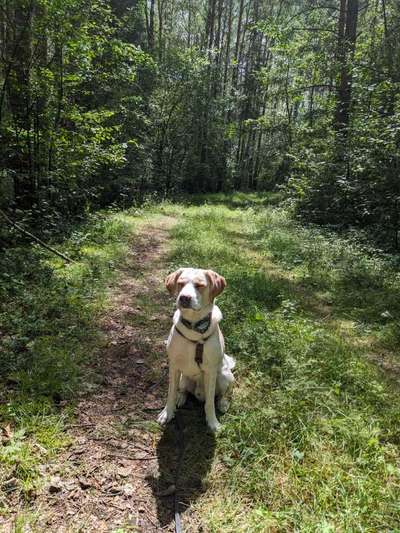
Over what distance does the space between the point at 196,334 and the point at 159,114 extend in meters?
19.1

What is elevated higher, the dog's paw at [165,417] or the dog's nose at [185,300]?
the dog's nose at [185,300]

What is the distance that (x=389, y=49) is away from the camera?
33.4ft

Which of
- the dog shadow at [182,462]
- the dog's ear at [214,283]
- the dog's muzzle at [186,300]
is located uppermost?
the dog's ear at [214,283]

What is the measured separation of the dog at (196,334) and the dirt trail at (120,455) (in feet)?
1.07

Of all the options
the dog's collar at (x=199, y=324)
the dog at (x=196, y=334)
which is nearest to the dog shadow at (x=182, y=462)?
the dog at (x=196, y=334)

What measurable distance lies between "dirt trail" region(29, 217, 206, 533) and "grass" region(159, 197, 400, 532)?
0.37m

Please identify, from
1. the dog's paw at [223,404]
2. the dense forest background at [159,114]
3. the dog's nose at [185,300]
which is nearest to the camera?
the dog's nose at [185,300]

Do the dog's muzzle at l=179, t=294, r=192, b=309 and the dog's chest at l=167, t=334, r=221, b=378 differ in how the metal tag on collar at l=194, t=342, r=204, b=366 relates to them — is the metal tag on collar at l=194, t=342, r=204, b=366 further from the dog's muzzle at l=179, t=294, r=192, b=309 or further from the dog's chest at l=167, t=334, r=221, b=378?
the dog's muzzle at l=179, t=294, r=192, b=309

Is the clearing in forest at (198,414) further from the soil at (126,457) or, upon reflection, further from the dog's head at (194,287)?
the dog's head at (194,287)

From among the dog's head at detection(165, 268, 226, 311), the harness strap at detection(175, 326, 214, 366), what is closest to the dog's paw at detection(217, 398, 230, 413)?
the harness strap at detection(175, 326, 214, 366)

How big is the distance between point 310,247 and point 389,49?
21.6 feet

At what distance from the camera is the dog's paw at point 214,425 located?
2943mm

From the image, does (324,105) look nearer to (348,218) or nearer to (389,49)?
(389,49)

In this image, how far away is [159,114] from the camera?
19.5 meters
